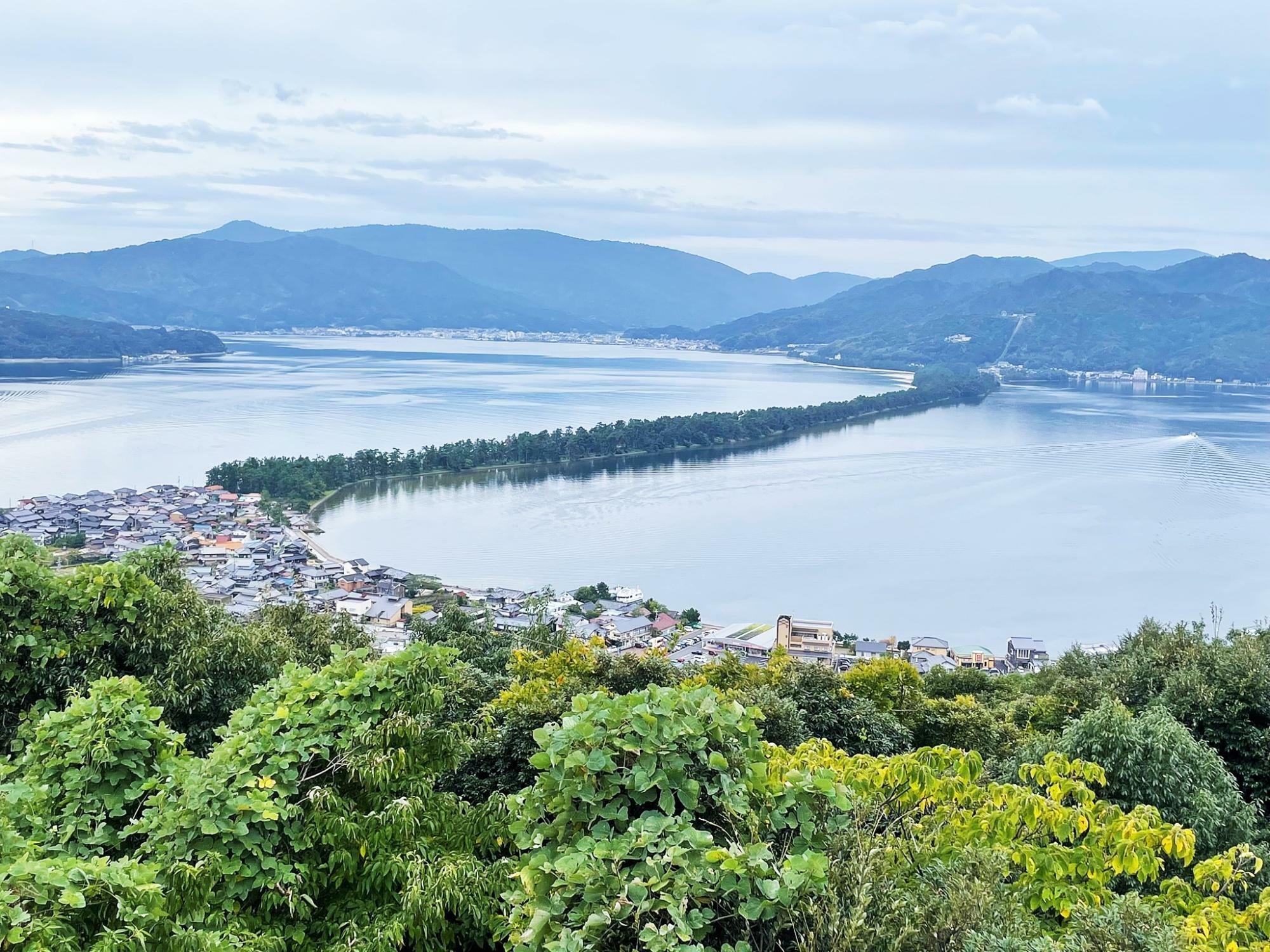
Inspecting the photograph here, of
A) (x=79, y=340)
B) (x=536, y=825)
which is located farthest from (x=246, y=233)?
(x=536, y=825)

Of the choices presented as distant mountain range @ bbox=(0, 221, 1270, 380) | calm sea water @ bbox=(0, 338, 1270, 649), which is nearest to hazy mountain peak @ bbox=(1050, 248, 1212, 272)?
distant mountain range @ bbox=(0, 221, 1270, 380)

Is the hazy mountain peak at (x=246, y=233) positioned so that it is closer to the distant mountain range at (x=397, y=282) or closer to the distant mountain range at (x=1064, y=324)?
the distant mountain range at (x=397, y=282)

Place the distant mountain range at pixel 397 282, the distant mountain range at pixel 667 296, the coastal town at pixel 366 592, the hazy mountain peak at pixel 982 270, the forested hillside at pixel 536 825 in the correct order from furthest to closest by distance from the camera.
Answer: the hazy mountain peak at pixel 982 270 < the distant mountain range at pixel 397 282 < the distant mountain range at pixel 667 296 < the coastal town at pixel 366 592 < the forested hillside at pixel 536 825

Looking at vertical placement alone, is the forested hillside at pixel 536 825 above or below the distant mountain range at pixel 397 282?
below

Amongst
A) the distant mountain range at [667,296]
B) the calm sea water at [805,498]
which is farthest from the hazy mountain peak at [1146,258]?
the calm sea water at [805,498]

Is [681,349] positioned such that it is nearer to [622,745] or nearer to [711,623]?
[711,623]
